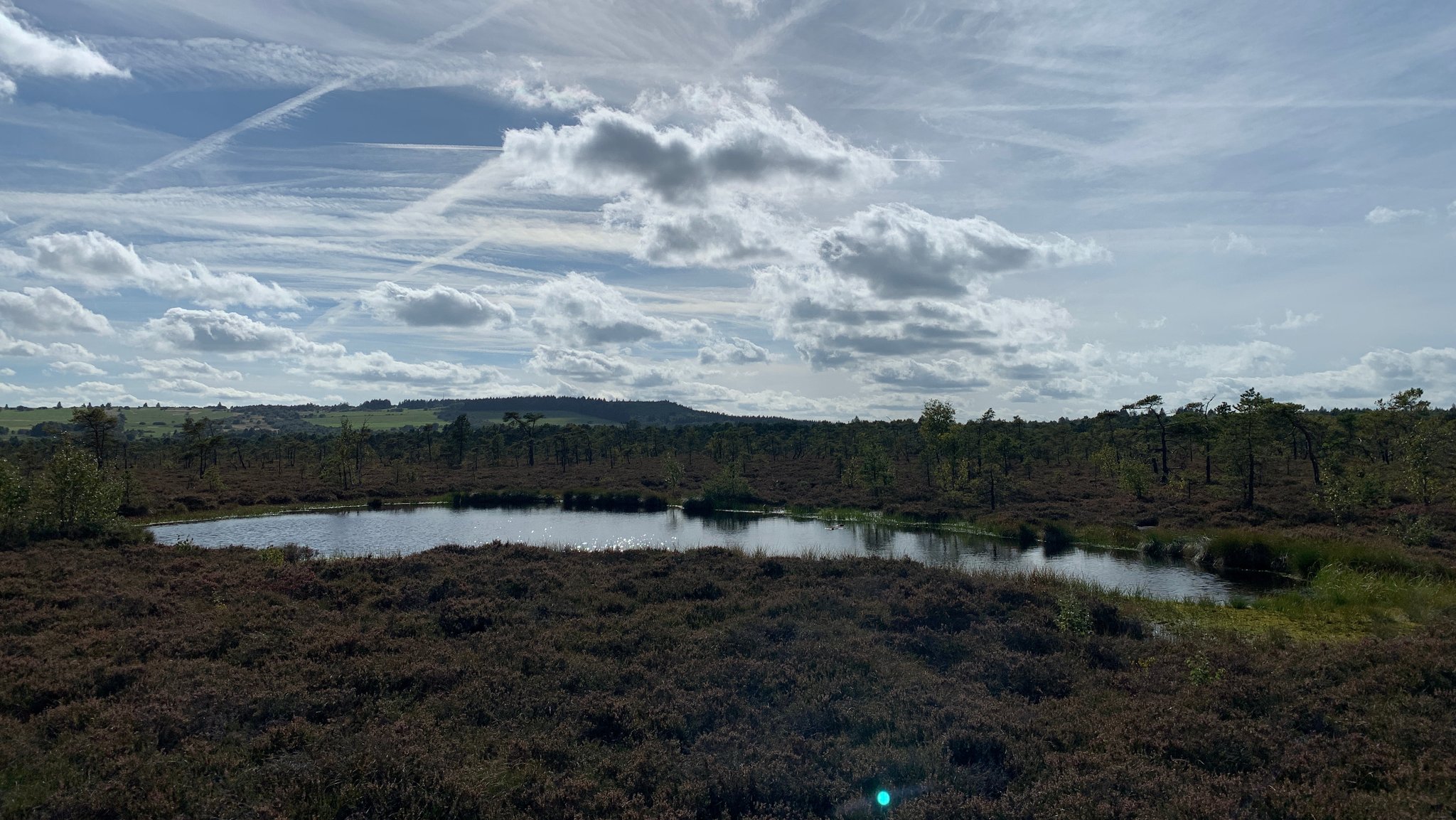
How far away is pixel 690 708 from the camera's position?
10258 millimetres

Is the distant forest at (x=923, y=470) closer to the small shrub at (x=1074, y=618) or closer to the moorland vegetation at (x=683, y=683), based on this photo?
the moorland vegetation at (x=683, y=683)

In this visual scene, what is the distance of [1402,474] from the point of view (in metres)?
41.5

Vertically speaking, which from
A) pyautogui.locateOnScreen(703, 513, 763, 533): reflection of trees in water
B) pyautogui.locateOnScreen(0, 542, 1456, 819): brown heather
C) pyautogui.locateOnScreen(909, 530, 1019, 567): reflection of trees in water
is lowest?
pyautogui.locateOnScreen(703, 513, 763, 533): reflection of trees in water

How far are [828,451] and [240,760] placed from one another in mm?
82202

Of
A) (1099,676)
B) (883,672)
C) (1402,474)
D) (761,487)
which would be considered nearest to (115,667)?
(883,672)

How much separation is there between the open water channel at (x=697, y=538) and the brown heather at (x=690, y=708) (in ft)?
35.1

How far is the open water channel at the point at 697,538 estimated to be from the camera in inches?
1093

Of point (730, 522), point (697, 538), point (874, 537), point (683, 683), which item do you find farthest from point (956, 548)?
point (683, 683)

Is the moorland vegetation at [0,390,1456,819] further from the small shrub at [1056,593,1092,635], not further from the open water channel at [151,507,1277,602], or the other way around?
the open water channel at [151,507,1277,602]

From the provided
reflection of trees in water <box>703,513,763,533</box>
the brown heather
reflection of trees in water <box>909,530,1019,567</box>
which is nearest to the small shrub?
the brown heather

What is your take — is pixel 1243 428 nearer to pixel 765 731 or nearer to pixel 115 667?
pixel 765 731

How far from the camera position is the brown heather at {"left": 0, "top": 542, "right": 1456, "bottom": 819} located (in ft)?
25.1

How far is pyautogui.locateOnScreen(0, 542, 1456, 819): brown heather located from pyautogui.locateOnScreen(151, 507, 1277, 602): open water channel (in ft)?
35.1

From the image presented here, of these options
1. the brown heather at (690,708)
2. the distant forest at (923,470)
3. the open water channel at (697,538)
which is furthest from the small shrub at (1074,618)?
the distant forest at (923,470)
